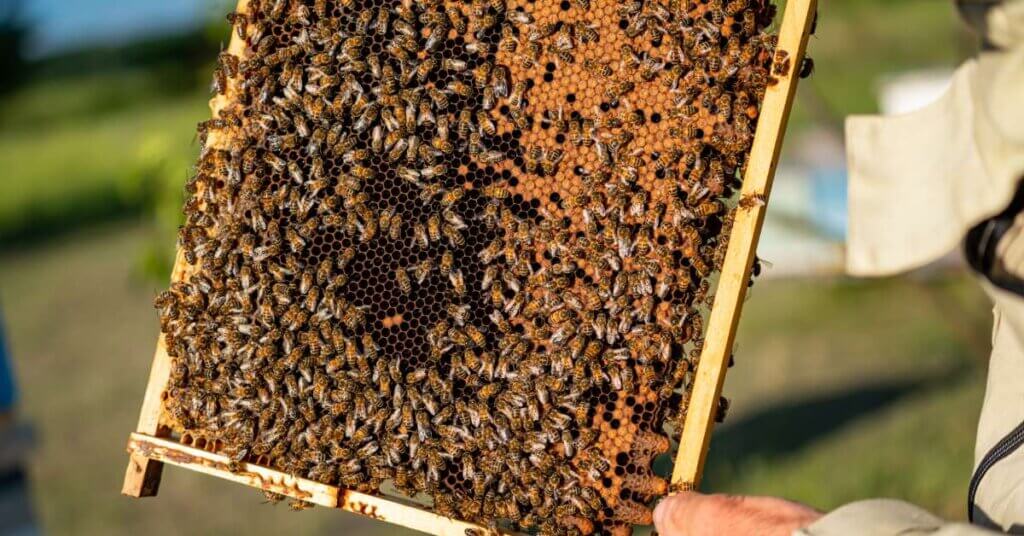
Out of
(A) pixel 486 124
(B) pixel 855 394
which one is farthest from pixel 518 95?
(B) pixel 855 394

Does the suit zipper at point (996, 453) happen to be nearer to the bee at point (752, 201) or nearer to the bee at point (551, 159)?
the bee at point (752, 201)

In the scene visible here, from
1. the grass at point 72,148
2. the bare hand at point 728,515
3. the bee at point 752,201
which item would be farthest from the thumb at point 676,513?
the grass at point 72,148

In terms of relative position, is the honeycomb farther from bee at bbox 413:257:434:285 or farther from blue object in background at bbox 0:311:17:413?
blue object in background at bbox 0:311:17:413

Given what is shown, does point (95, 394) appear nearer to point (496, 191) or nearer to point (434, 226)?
point (434, 226)

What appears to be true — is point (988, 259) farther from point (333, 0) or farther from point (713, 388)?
point (333, 0)

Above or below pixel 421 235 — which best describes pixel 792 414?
below

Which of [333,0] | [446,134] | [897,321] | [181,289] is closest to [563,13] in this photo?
[446,134]
